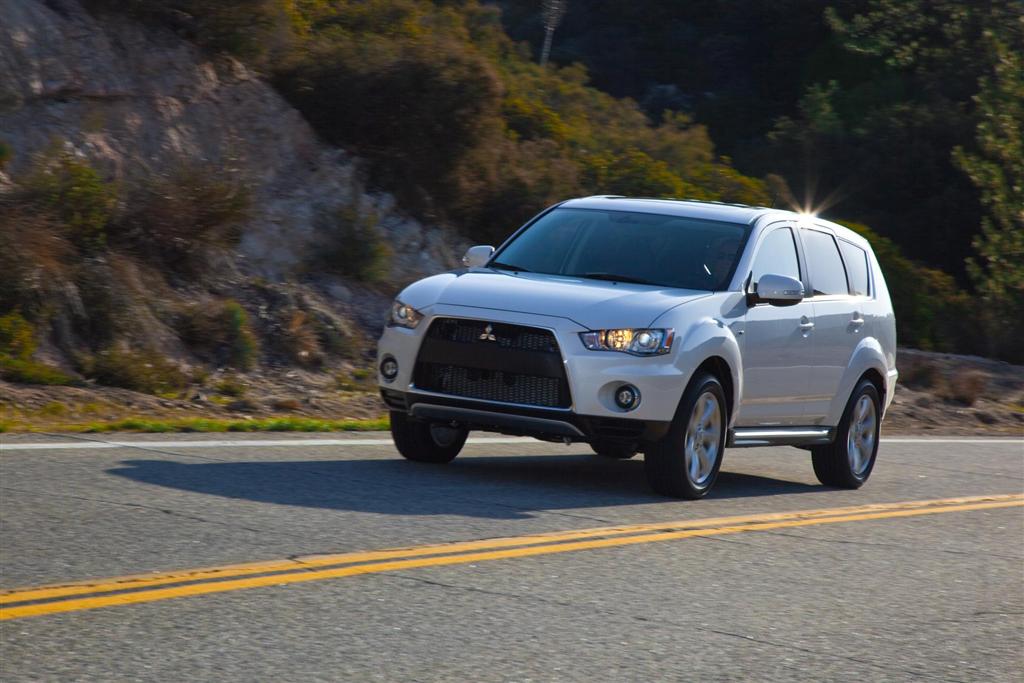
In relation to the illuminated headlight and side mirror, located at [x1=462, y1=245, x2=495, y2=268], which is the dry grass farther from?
side mirror, located at [x1=462, y1=245, x2=495, y2=268]

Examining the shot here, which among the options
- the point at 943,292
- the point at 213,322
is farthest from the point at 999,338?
the point at 213,322

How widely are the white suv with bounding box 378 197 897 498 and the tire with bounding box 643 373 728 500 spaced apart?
0.01m

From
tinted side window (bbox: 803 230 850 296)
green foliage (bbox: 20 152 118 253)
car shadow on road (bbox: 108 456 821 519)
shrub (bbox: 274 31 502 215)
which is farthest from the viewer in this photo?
shrub (bbox: 274 31 502 215)

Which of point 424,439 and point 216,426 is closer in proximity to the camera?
point 424,439

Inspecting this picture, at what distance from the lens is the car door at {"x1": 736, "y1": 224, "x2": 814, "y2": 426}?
34.7 feet

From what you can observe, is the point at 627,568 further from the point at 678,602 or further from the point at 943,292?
the point at 943,292

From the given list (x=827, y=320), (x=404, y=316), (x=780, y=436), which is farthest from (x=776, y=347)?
(x=404, y=316)

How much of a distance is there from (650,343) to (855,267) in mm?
3526

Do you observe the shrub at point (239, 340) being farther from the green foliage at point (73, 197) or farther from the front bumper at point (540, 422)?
the front bumper at point (540, 422)

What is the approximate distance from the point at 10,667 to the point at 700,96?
4704 centimetres

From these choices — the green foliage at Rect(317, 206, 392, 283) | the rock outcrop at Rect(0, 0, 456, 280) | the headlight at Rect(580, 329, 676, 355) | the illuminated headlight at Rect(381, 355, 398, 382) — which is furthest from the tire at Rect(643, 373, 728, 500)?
the green foliage at Rect(317, 206, 392, 283)

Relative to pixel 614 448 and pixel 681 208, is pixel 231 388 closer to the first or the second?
pixel 681 208

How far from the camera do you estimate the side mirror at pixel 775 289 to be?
10.5 m

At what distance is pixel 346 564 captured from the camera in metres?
7.20
